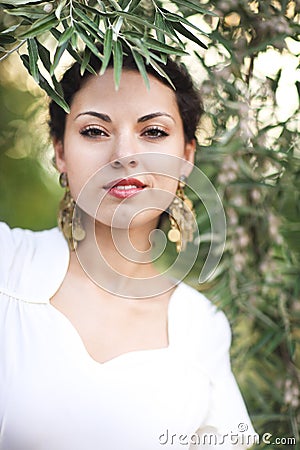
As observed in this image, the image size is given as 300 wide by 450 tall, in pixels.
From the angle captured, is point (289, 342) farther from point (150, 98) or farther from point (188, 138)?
point (150, 98)

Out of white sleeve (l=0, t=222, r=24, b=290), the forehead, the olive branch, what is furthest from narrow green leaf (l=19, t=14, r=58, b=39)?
white sleeve (l=0, t=222, r=24, b=290)

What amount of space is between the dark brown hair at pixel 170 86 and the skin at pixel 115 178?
0.7 inches

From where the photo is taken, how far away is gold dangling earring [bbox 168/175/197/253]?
59.5 inches

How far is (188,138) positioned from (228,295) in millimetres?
523

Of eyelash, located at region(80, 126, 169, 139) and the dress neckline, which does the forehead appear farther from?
the dress neckline

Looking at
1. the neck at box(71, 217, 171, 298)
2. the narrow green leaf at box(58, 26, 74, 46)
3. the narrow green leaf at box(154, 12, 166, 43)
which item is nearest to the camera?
the narrow green leaf at box(58, 26, 74, 46)

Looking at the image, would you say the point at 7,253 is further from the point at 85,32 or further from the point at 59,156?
the point at 85,32

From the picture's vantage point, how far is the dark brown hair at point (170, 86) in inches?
55.8

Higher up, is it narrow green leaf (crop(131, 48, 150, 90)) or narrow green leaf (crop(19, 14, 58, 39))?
narrow green leaf (crop(19, 14, 58, 39))

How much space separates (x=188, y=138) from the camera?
151cm

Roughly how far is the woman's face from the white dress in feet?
0.61

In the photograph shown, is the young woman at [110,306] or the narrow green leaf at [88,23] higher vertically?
the narrow green leaf at [88,23]

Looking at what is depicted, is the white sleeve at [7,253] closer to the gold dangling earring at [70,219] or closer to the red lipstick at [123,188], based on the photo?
the gold dangling earring at [70,219]

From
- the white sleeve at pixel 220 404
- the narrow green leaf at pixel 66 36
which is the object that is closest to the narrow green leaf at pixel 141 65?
the narrow green leaf at pixel 66 36
